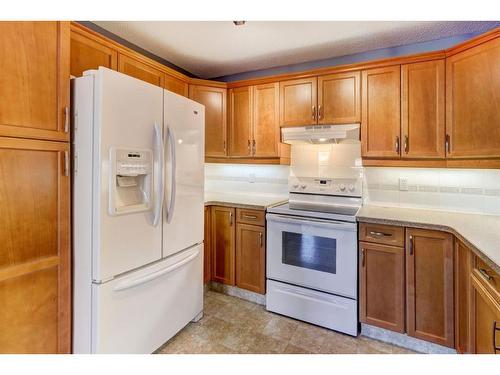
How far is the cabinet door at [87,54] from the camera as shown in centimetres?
174

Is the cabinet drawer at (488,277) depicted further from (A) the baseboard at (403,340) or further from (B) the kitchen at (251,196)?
(A) the baseboard at (403,340)

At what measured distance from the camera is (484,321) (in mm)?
1330

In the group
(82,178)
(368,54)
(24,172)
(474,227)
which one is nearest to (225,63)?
(368,54)

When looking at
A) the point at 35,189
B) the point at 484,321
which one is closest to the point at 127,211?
the point at 35,189

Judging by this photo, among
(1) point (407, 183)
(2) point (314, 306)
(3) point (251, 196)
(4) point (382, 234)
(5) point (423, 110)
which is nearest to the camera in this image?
(4) point (382, 234)

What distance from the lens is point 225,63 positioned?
9.27ft

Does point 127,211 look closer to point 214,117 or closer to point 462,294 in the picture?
point 214,117

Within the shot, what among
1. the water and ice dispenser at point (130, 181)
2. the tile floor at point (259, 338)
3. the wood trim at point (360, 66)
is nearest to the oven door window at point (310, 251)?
the tile floor at point (259, 338)

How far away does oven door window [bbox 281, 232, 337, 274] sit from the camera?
2.10 meters

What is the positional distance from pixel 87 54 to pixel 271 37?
1400 mm

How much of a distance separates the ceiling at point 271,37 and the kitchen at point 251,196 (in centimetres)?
3

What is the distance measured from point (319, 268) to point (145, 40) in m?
2.43

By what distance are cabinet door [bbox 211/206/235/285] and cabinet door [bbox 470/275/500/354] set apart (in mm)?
1760

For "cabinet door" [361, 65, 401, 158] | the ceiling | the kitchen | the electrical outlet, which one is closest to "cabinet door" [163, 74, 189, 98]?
the kitchen
